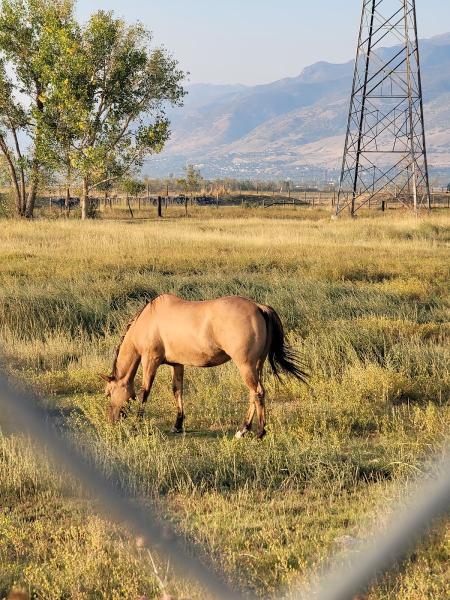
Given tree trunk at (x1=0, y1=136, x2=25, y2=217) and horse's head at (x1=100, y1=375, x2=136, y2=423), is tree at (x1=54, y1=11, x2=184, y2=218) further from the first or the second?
horse's head at (x1=100, y1=375, x2=136, y2=423)

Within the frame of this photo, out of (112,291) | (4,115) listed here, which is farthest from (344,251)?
(4,115)

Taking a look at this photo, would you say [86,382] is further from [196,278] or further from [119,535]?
[196,278]

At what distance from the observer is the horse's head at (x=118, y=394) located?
855 cm

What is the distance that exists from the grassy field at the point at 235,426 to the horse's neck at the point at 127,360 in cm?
47

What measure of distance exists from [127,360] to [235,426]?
1345 mm

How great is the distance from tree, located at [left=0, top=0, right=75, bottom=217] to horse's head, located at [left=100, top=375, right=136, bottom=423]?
3760 centimetres

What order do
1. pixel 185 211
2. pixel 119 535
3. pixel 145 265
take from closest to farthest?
pixel 119 535 → pixel 145 265 → pixel 185 211

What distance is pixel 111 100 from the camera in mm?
47188

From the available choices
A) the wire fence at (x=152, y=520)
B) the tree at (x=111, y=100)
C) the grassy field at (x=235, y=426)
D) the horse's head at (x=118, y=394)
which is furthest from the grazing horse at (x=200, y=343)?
the tree at (x=111, y=100)

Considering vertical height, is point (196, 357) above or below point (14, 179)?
below

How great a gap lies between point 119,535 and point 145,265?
16.5 m

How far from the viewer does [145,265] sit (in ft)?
69.4

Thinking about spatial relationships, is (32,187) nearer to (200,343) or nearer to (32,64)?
(32,64)

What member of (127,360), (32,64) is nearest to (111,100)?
(32,64)
